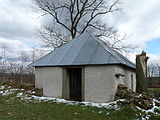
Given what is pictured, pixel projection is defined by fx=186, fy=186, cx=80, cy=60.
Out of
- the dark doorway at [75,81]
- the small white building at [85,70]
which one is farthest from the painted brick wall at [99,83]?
the dark doorway at [75,81]

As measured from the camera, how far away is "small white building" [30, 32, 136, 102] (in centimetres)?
1018

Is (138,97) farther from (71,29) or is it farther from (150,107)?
(71,29)

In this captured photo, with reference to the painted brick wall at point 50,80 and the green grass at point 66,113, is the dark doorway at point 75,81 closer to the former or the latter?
the painted brick wall at point 50,80

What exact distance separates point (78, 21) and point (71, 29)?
1.62m

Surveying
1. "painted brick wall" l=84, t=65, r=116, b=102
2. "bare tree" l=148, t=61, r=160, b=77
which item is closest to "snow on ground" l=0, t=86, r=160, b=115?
"painted brick wall" l=84, t=65, r=116, b=102

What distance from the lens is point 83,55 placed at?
37.6ft

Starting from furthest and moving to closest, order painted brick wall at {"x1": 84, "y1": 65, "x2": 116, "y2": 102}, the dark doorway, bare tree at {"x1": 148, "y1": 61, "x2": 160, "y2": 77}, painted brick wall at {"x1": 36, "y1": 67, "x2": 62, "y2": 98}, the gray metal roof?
bare tree at {"x1": 148, "y1": 61, "x2": 160, "y2": 77}, the dark doorway, painted brick wall at {"x1": 36, "y1": 67, "x2": 62, "y2": 98}, the gray metal roof, painted brick wall at {"x1": 84, "y1": 65, "x2": 116, "y2": 102}

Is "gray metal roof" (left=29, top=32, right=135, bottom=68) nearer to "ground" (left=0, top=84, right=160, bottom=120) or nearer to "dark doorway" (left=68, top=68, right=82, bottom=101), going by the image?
"dark doorway" (left=68, top=68, right=82, bottom=101)

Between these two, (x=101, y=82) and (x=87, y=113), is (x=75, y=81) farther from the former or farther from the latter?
(x=87, y=113)

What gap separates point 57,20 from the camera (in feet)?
87.8

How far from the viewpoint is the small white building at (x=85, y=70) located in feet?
33.4

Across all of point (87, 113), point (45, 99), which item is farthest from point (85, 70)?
point (87, 113)

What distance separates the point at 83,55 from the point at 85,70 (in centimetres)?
110

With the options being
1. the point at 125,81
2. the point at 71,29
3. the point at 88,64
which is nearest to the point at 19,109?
the point at 88,64
